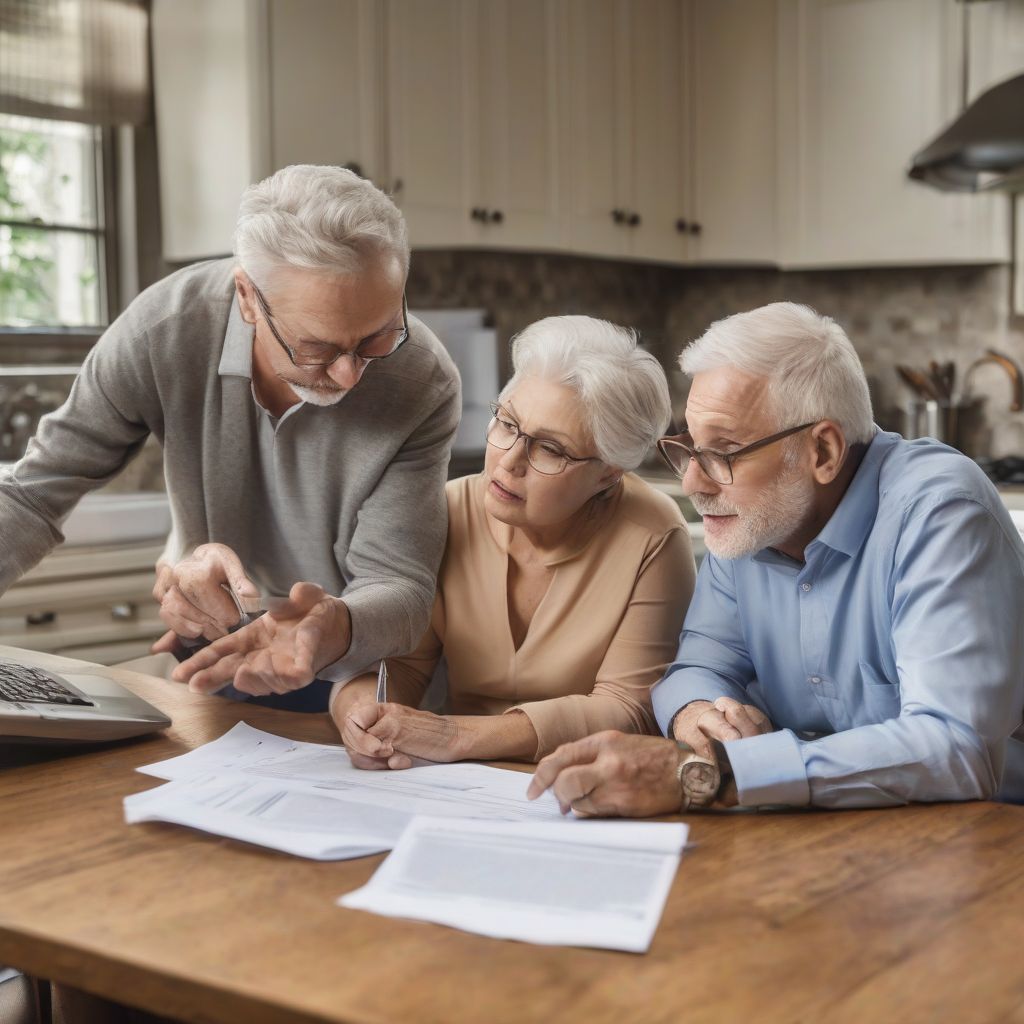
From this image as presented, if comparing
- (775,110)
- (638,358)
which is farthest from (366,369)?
(775,110)

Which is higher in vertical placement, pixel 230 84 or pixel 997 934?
pixel 230 84

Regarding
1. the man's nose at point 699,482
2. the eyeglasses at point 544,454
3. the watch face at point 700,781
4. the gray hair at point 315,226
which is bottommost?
the watch face at point 700,781

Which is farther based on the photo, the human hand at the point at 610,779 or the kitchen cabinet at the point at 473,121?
the kitchen cabinet at the point at 473,121

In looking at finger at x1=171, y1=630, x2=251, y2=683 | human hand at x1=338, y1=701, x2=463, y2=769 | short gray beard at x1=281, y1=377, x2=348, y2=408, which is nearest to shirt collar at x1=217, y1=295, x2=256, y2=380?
short gray beard at x1=281, y1=377, x2=348, y2=408

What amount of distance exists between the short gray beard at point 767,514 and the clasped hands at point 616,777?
0.35 metres

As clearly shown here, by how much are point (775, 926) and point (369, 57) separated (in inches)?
129

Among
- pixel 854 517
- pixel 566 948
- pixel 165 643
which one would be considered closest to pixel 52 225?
pixel 165 643

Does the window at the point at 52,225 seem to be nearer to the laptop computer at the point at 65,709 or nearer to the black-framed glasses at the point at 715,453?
the laptop computer at the point at 65,709

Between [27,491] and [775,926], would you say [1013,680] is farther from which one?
[27,491]

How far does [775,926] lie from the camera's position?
1.01 metres

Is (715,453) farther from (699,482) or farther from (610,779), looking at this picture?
(610,779)

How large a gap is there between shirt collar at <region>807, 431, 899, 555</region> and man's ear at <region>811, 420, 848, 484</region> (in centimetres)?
3

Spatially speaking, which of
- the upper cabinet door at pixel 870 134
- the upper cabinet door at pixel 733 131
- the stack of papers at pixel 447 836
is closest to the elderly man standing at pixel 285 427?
the stack of papers at pixel 447 836

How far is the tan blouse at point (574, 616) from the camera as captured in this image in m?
1.85
